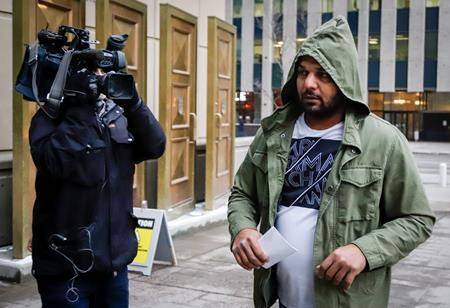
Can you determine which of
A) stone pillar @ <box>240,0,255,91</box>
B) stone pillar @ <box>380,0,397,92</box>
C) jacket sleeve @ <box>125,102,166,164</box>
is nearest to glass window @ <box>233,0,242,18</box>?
stone pillar @ <box>240,0,255,91</box>

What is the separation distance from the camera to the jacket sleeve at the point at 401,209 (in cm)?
226

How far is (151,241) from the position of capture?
19.8 ft

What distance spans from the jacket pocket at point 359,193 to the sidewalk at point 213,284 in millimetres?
3156

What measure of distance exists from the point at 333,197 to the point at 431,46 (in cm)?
4028

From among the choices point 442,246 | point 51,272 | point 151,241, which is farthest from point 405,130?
point 51,272

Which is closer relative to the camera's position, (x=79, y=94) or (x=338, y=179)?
(x=338, y=179)

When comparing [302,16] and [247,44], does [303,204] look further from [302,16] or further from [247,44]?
[247,44]

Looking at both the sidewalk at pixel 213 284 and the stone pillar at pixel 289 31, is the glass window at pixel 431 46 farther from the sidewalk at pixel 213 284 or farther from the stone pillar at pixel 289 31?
the sidewalk at pixel 213 284

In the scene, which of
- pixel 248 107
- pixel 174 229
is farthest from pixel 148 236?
pixel 248 107

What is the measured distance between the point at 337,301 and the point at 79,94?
1.35 m

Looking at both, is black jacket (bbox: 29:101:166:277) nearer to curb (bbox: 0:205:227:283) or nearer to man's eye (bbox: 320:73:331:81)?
man's eye (bbox: 320:73:331:81)

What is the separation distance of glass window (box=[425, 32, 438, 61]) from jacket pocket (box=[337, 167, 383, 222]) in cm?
4007

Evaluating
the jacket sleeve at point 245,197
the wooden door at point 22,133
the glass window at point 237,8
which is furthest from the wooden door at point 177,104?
the glass window at point 237,8

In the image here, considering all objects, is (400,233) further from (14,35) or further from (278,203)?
(14,35)
